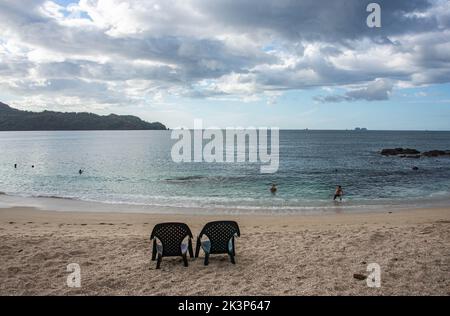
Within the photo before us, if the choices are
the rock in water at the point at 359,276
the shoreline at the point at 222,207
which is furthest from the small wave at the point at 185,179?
the rock in water at the point at 359,276

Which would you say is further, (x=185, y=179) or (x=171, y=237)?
(x=185, y=179)

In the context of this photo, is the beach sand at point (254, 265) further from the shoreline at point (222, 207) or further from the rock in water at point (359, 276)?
the shoreline at point (222, 207)

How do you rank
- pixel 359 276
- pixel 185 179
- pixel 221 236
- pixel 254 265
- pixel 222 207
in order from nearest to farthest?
pixel 359 276
pixel 254 265
pixel 221 236
pixel 222 207
pixel 185 179

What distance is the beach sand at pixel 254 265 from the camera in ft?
22.4

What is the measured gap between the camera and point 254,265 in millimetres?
8289

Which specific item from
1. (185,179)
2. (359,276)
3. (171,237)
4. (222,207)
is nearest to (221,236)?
(171,237)

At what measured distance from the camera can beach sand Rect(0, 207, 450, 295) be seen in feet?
22.4

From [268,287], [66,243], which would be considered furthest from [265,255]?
[66,243]

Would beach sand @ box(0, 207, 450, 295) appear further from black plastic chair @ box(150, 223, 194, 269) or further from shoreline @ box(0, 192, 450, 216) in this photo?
shoreline @ box(0, 192, 450, 216)

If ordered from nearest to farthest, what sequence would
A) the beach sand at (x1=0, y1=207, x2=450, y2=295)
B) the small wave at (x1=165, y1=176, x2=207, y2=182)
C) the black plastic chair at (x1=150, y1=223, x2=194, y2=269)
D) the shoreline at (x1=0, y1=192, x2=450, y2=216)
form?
1. the beach sand at (x1=0, y1=207, x2=450, y2=295)
2. the black plastic chair at (x1=150, y1=223, x2=194, y2=269)
3. the shoreline at (x1=0, y1=192, x2=450, y2=216)
4. the small wave at (x1=165, y1=176, x2=207, y2=182)

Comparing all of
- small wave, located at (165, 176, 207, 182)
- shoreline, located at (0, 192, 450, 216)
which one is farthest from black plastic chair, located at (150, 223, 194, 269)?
small wave, located at (165, 176, 207, 182)

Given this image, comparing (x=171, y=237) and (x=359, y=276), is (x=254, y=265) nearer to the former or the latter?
(x=171, y=237)

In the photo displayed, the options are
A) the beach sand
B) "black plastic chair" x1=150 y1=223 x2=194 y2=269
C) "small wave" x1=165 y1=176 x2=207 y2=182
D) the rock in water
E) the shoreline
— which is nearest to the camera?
the beach sand

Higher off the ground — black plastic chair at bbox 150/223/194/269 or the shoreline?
black plastic chair at bbox 150/223/194/269
